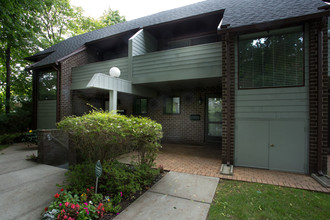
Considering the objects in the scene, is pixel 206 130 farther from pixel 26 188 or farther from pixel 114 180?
pixel 26 188

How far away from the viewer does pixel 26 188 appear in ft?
10.0

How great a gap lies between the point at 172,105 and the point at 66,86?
17.6ft

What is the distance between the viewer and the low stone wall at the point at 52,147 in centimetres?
468

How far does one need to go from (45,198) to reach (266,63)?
5835 mm

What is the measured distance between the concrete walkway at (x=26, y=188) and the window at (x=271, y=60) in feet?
17.0

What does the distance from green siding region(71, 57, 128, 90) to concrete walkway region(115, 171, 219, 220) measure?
15.9 feet

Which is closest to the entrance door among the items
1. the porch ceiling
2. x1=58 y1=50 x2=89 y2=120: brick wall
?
the porch ceiling

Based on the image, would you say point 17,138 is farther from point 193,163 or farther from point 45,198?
point 193,163

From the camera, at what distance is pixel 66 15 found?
1603cm

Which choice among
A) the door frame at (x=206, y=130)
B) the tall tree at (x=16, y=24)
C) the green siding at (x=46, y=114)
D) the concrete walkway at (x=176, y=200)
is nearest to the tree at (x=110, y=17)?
the tall tree at (x=16, y=24)

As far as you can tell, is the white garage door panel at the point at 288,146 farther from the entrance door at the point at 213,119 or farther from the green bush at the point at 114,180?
the green bush at the point at 114,180

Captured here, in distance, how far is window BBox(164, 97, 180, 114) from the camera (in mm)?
8047

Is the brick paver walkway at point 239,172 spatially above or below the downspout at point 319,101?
below

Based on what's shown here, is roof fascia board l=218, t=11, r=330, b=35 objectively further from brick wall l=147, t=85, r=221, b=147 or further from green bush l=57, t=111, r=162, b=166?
green bush l=57, t=111, r=162, b=166
